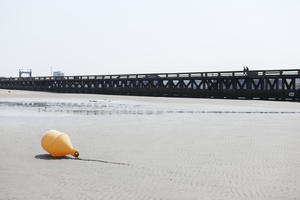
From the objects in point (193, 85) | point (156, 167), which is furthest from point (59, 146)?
point (193, 85)

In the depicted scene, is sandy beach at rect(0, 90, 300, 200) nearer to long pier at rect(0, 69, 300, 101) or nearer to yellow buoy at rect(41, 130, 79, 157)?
yellow buoy at rect(41, 130, 79, 157)

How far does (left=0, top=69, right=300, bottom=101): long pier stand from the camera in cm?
4288

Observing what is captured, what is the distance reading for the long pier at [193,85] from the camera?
42875mm

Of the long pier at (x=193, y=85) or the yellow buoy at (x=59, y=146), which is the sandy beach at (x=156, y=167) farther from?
the long pier at (x=193, y=85)

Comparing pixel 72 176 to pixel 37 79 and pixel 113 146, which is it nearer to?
pixel 113 146

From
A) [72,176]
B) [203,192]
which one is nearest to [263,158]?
[203,192]

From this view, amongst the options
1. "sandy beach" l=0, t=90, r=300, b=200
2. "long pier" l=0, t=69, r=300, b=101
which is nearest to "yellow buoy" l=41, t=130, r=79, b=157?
"sandy beach" l=0, t=90, r=300, b=200

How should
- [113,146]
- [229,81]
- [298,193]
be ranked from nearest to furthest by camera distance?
1. [298,193]
2. [113,146]
3. [229,81]

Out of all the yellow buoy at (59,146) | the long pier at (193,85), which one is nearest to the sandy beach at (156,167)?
the yellow buoy at (59,146)

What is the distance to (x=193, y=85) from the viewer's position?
51.8m

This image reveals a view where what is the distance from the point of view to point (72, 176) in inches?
244

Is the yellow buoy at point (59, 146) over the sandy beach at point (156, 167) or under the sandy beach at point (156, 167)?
over

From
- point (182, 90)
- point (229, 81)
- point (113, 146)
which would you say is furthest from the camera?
point (182, 90)

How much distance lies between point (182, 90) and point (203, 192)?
4639cm
